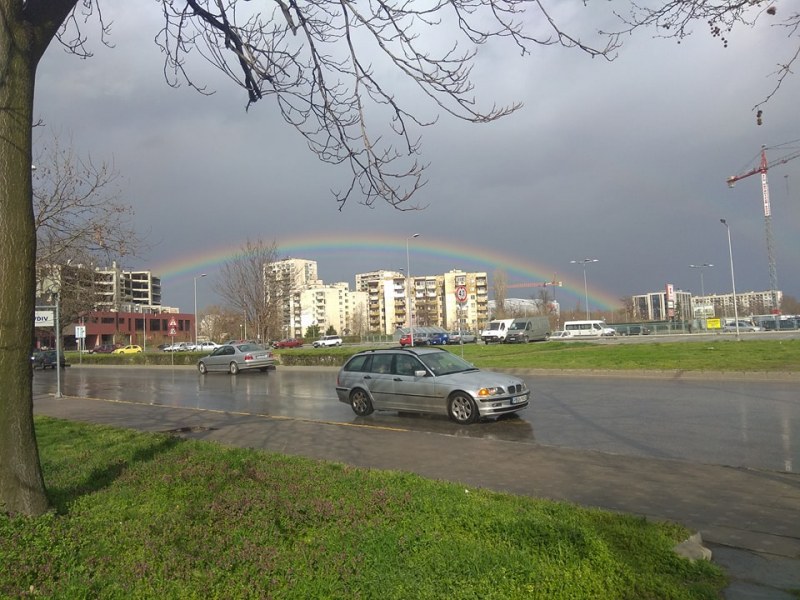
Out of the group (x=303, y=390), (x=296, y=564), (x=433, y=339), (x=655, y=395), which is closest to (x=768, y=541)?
(x=296, y=564)

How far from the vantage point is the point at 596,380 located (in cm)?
1920

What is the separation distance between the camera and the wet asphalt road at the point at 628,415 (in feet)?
29.2

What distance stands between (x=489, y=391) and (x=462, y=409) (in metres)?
0.67

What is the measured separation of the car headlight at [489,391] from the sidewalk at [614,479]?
1.55 meters

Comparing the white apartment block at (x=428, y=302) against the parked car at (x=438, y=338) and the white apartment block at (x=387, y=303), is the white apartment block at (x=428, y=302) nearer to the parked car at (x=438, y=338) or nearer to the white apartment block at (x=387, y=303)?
the white apartment block at (x=387, y=303)

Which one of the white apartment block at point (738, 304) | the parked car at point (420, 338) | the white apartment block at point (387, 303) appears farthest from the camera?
the white apartment block at point (387, 303)

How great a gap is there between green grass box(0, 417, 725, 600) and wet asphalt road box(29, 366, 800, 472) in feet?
14.0

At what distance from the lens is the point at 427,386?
486 inches

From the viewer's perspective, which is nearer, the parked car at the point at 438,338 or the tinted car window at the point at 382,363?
the tinted car window at the point at 382,363

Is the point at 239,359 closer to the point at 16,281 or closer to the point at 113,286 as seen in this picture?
the point at 113,286

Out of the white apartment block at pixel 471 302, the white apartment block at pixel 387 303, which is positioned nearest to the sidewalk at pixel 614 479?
the white apartment block at pixel 471 302

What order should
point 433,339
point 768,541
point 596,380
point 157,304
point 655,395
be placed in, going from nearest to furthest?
point 768,541 → point 655,395 → point 596,380 → point 433,339 → point 157,304

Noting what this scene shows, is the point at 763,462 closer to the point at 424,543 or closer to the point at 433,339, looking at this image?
the point at 424,543

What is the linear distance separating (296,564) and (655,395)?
12876 mm
